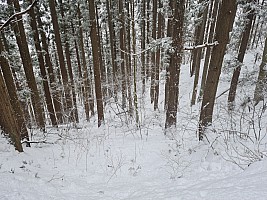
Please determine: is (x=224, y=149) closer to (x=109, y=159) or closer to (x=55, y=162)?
(x=109, y=159)

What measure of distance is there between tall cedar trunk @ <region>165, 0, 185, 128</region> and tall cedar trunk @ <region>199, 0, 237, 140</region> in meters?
1.37

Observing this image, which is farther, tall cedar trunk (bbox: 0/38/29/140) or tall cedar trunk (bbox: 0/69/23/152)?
tall cedar trunk (bbox: 0/38/29/140)

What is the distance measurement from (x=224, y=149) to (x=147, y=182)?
2154 mm

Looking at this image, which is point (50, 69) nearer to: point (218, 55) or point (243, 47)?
point (218, 55)

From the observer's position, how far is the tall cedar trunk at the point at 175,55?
6207 millimetres

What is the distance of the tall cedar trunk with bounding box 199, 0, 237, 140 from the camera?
195 inches

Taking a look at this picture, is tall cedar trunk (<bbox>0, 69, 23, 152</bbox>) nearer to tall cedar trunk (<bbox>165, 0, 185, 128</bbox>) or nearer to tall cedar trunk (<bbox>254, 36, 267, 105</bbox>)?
tall cedar trunk (<bbox>165, 0, 185, 128</bbox>)

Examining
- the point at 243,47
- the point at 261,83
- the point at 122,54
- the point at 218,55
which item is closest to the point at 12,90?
the point at 218,55

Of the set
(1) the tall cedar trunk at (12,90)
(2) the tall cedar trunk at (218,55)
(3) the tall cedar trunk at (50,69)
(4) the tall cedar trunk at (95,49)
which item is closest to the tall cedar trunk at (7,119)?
(1) the tall cedar trunk at (12,90)

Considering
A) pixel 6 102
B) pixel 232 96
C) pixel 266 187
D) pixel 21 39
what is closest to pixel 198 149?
pixel 266 187

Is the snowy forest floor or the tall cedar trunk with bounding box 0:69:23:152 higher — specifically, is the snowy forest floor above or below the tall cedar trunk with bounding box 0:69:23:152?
below

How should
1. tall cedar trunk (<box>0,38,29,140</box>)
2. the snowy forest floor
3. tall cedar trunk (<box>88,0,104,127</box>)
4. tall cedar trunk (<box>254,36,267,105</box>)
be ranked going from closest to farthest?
the snowy forest floor
tall cedar trunk (<box>0,38,29,140</box>)
tall cedar trunk (<box>88,0,104,127</box>)
tall cedar trunk (<box>254,36,267,105</box>)

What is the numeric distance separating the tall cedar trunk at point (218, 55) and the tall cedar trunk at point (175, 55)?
137 centimetres

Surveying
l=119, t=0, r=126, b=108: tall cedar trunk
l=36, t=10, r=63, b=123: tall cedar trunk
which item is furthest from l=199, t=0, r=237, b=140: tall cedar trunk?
l=36, t=10, r=63, b=123: tall cedar trunk
